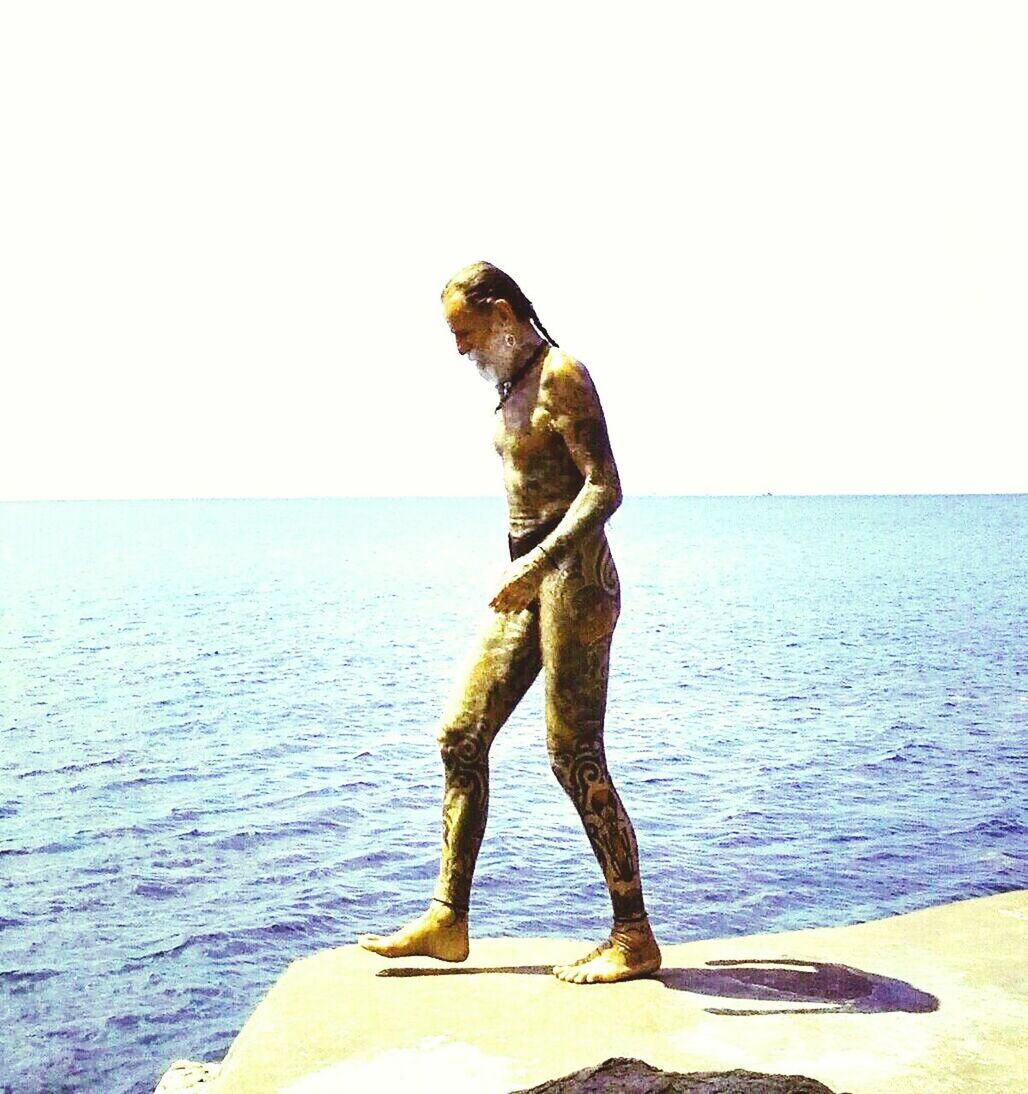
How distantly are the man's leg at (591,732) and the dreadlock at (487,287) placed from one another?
43.4 inches

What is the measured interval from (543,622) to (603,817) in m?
0.87

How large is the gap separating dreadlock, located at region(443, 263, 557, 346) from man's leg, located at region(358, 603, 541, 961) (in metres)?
1.31

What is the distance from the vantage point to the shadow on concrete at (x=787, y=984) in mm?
5168

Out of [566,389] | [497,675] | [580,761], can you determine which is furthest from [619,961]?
[566,389]


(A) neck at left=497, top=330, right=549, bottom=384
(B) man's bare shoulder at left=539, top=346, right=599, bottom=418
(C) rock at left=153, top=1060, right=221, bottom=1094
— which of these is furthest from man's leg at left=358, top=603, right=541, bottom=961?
(C) rock at left=153, top=1060, right=221, bottom=1094

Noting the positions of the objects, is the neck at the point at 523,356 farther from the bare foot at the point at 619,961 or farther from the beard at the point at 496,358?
the bare foot at the point at 619,961

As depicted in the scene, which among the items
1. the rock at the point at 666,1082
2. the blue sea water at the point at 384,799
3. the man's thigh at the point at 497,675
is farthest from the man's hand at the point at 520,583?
the blue sea water at the point at 384,799

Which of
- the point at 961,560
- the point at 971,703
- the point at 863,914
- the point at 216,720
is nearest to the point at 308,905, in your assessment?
the point at 863,914

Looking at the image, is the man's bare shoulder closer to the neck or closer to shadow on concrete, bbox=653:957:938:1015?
the neck

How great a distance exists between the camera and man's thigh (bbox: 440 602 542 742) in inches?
217

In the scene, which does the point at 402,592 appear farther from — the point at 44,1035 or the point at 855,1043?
the point at 855,1043

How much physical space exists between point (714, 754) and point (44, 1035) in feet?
46.0

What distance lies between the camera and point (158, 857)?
17.0 m

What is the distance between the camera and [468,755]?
18.2 feet
